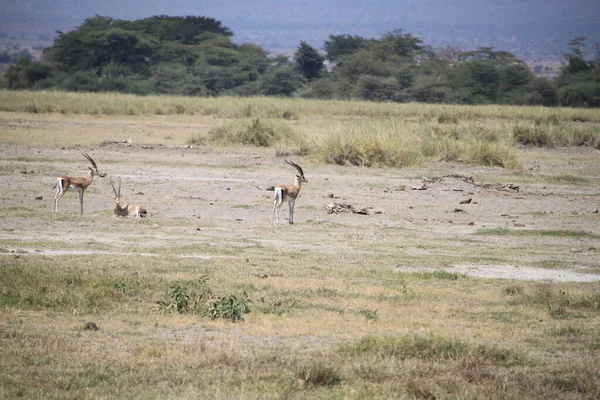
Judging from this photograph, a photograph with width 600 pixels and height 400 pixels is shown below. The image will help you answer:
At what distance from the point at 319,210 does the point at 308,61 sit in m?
60.5

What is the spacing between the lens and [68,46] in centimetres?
7619

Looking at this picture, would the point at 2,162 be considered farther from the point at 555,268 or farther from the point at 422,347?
the point at 422,347

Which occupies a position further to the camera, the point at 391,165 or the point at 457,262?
the point at 391,165

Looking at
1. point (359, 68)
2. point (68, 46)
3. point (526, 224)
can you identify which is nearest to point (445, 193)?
point (526, 224)

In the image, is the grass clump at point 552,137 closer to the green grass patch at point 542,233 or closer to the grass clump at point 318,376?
the green grass patch at point 542,233

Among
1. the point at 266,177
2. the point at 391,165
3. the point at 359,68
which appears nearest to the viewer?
the point at 266,177

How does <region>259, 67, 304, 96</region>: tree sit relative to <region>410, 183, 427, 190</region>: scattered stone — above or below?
above

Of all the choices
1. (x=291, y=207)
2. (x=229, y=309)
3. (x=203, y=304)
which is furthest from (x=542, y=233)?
(x=229, y=309)

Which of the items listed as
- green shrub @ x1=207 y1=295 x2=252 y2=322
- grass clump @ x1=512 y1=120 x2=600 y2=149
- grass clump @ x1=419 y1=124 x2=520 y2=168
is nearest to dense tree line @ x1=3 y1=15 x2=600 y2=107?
Result: grass clump @ x1=512 y1=120 x2=600 y2=149

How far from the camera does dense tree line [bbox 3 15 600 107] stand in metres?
64.0

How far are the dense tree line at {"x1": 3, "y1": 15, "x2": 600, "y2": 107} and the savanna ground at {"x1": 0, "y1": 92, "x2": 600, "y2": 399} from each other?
3821 centimetres

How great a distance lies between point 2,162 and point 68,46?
184ft

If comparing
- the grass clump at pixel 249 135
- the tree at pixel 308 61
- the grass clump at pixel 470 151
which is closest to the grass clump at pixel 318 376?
the grass clump at pixel 470 151

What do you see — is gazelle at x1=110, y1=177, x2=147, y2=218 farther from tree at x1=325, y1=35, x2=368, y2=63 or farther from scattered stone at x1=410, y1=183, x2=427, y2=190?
tree at x1=325, y1=35, x2=368, y2=63
